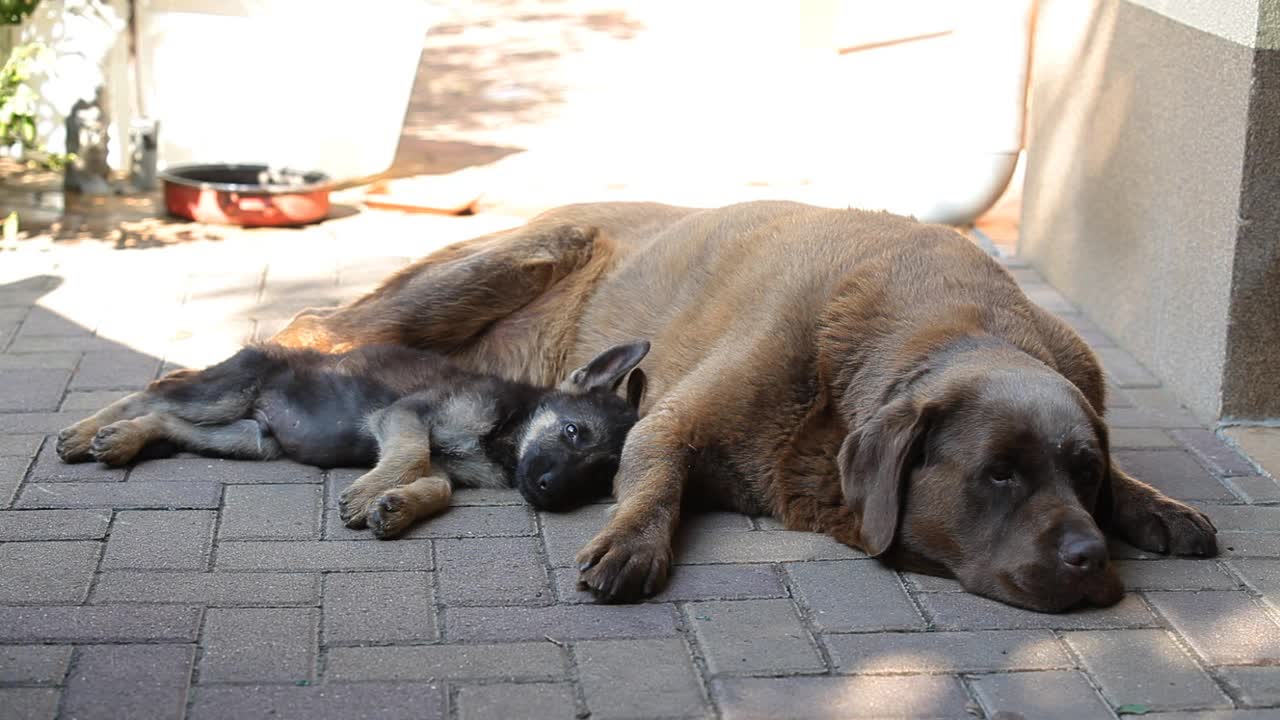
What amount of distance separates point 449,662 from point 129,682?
0.67 metres

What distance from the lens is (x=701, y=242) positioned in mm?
4832

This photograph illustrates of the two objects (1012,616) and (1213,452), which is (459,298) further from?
(1213,452)

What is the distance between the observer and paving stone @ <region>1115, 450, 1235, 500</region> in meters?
4.49

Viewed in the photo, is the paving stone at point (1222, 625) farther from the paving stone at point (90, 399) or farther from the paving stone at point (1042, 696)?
the paving stone at point (90, 399)

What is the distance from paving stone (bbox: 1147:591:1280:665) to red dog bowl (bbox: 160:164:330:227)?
16.1 feet

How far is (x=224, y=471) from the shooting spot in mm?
4398

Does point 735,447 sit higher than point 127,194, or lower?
higher

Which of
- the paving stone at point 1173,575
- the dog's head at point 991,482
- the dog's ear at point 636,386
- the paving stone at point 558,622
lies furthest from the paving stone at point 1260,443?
the paving stone at point 558,622

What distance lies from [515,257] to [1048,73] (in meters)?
3.22

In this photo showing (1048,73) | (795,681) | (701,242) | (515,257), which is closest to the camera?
(795,681)

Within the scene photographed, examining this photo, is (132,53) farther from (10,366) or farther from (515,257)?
(515,257)

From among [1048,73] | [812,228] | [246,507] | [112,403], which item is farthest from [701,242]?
[1048,73]

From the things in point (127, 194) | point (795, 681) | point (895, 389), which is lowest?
point (127, 194)

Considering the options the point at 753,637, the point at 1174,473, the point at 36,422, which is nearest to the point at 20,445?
the point at 36,422
